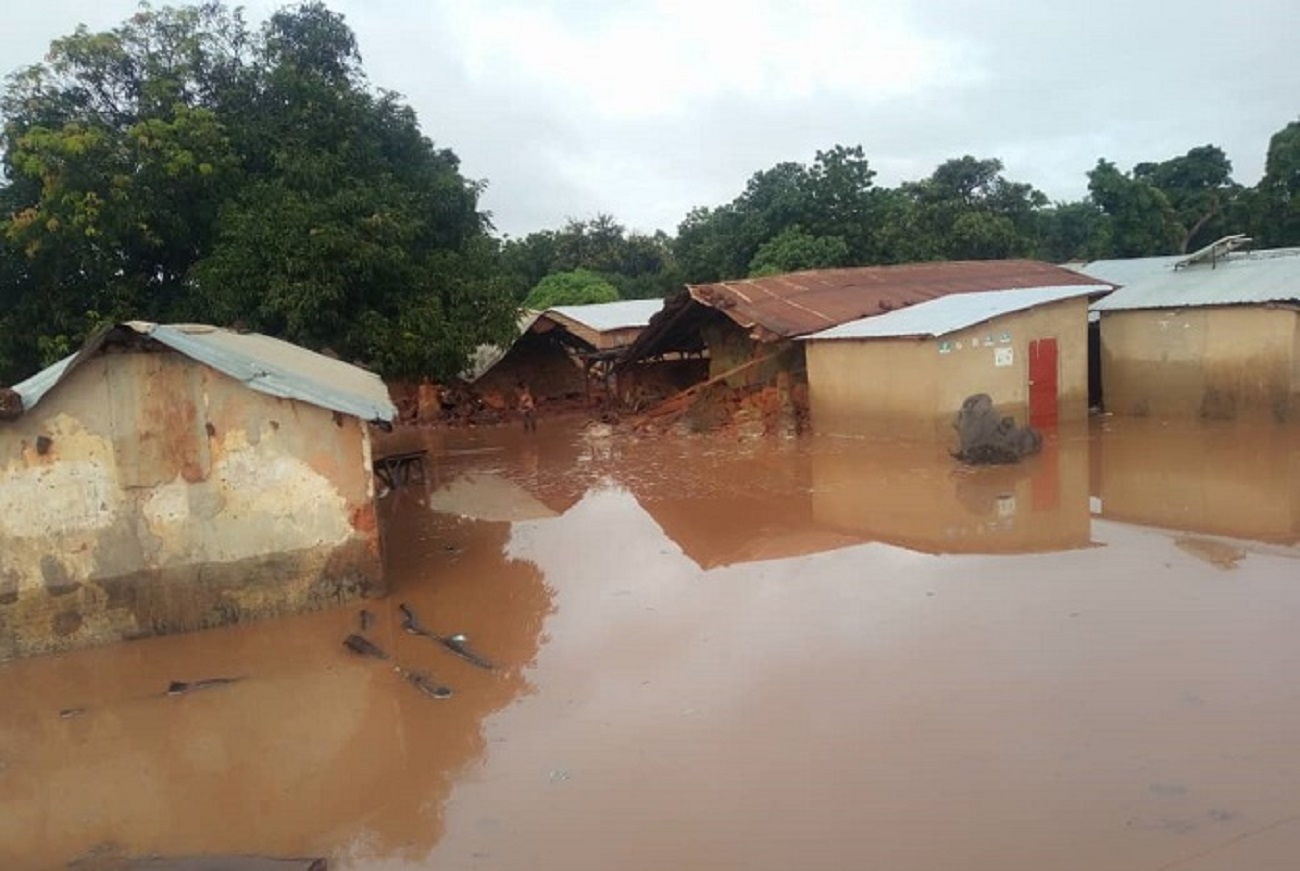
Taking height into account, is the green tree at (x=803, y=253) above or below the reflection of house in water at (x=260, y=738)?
above

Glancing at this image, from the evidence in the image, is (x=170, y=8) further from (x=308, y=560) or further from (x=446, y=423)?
(x=308, y=560)

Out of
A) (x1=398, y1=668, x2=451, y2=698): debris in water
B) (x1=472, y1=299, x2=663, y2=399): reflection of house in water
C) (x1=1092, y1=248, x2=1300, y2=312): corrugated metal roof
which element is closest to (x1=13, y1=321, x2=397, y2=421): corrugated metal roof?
(x1=398, y1=668, x2=451, y2=698): debris in water

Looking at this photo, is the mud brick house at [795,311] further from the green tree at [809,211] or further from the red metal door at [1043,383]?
the green tree at [809,211]

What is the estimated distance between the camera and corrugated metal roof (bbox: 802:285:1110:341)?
16.3m

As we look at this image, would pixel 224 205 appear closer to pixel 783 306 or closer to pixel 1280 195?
pixel 783 306

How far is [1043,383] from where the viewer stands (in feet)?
56.1

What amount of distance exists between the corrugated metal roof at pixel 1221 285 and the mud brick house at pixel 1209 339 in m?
0.02

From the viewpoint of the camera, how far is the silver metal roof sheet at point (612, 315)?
91.7 ft

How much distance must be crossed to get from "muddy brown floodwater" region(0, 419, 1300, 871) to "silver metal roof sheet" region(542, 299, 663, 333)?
16.9m

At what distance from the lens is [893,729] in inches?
233

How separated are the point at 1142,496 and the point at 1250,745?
7.05m

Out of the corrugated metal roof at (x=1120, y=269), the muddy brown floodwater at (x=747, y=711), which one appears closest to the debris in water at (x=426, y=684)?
the muddy brown floodwater at (x=747, y=711)

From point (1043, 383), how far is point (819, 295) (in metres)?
6.04

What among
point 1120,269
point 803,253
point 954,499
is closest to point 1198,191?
point 1120,269
